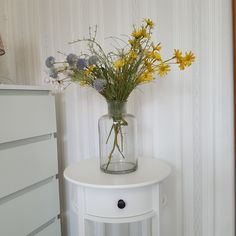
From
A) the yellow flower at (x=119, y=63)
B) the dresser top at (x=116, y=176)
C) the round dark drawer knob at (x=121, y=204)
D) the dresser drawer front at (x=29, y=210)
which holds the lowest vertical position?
the dresser drawer front at (x=29, y=210)

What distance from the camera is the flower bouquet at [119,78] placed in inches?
36.9

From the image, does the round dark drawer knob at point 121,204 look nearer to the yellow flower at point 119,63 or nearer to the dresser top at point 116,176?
the dresser top at point 116,176

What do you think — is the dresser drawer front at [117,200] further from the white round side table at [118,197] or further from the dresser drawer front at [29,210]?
the dresser drawer front at [29,210]

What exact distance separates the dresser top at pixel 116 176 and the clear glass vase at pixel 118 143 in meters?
0.04

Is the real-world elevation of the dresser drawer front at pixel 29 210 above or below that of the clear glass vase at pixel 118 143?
below

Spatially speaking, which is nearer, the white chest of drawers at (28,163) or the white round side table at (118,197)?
the white round side table at (118,197)

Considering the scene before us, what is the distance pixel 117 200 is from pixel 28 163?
0.53 metres

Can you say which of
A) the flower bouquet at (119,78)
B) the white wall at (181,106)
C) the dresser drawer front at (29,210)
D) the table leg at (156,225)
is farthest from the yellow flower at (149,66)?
the dresser drawer front at (29,210)

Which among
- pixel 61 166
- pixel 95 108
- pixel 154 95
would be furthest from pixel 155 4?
pixel 61 166

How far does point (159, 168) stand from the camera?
1.11m

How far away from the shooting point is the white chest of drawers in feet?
3.62

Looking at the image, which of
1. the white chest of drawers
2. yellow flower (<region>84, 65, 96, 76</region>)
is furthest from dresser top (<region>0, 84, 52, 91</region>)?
yellow flower (<region>84, 65, 96, 76</region>)

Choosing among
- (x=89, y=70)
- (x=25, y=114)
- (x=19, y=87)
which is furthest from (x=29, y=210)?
(x=89, y=70)

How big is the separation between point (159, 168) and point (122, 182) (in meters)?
0.24
